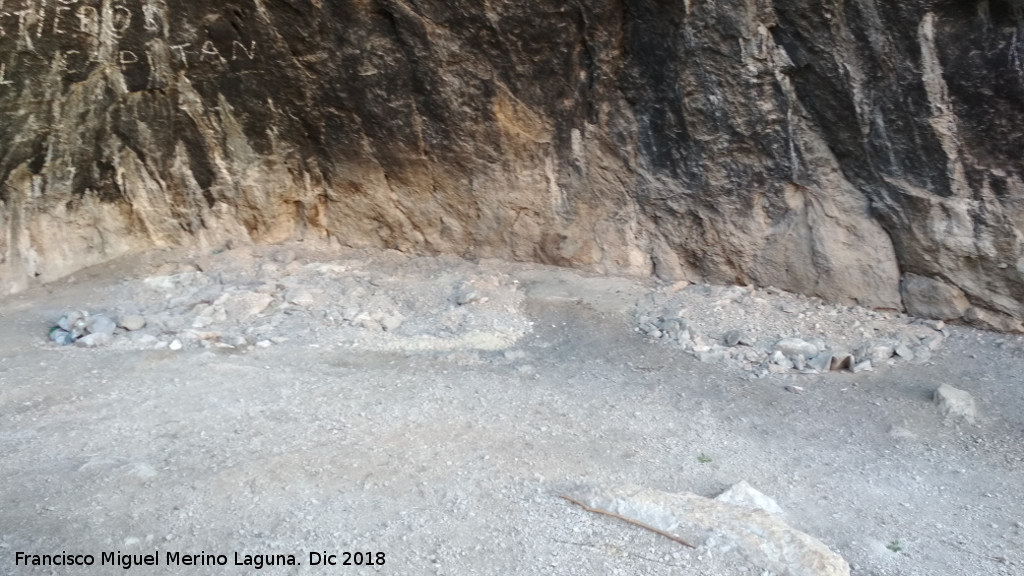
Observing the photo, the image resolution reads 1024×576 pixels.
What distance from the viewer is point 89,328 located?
540cm

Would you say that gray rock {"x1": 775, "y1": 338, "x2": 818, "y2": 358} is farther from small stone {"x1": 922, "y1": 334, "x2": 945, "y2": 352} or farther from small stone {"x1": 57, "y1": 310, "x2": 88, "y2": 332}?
small stone {"x1": 57, "y1": 310, "x2": 88, "y2": 332}

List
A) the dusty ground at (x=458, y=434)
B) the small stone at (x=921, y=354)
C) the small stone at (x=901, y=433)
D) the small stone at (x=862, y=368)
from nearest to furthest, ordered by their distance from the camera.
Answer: the dusty ground at (x=458, y=434), the small stone at (x=901, y=433), the small stone at (x=862, y=368), the small stone at (x=921, y=354)

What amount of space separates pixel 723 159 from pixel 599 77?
109 centimetres

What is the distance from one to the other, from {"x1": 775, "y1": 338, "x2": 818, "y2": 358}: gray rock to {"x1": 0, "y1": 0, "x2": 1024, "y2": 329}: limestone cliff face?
0.80m

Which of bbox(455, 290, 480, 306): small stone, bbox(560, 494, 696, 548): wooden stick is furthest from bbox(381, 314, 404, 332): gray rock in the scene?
bbox(560, 494, 696, 548): wooden stick

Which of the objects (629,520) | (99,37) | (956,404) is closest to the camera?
(629,520)

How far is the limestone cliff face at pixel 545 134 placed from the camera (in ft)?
17.4

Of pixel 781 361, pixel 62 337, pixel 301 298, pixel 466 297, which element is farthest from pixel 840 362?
pixel 62 337

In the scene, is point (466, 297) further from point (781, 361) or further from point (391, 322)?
point (781, 361)

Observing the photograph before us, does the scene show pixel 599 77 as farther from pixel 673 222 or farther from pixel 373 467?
pixel 373 467

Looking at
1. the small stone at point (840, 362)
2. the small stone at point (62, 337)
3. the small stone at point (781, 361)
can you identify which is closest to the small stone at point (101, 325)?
the small stone at point (62, 337)

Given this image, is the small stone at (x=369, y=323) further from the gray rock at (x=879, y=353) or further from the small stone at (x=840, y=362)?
the gray rock at (x=879, y=353)

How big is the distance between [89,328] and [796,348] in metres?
4.45

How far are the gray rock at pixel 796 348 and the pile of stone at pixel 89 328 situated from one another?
161 inches
